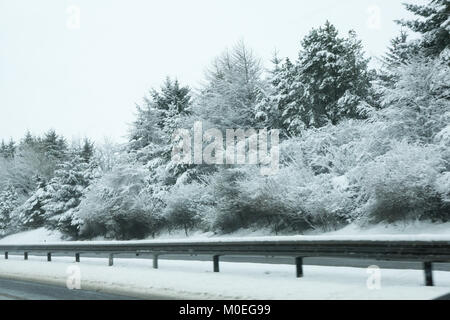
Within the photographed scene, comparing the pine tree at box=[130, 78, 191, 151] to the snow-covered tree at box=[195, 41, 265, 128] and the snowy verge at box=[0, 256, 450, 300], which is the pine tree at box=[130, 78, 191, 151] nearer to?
the snow-covered tree at box=[195, 41, 265, 128]

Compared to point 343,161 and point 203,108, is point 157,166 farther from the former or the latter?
point 343,161

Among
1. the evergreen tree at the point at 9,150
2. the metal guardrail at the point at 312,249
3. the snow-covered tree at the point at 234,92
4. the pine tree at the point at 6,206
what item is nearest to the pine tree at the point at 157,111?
the snow-covered tree at the point at 234,92

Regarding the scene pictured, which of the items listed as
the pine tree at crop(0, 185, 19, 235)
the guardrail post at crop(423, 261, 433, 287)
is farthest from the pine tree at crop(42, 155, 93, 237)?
the guardrail post at crop(423, 261, 433, 287)

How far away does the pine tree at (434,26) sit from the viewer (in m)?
23.7

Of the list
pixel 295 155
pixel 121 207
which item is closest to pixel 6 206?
pixel 121 207

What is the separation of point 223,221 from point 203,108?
41.9 feet

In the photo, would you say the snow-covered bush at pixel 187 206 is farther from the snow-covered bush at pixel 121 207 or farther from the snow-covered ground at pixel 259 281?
the snow-covered ground at pixel 259 281

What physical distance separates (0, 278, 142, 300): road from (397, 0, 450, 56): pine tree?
807 inches

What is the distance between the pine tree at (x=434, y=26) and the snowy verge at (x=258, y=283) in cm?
1712

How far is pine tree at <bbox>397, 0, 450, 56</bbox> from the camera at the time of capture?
23.7 m

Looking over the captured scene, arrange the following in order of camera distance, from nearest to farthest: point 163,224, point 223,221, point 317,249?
point 317,249 → point 223,221 → point 163,224
